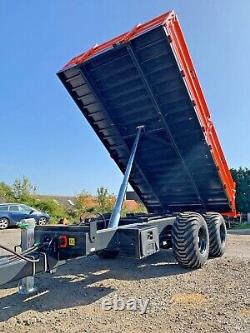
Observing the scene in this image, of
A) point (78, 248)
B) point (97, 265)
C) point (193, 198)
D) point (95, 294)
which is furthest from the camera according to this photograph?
point (193, 198)

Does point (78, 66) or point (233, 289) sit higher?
point (78, 66)

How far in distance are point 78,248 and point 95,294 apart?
90 cm

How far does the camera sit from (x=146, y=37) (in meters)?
5.12

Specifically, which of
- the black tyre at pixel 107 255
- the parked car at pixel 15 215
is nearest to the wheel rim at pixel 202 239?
the black tyre at pixel 107 255

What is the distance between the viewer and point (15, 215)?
16.1m

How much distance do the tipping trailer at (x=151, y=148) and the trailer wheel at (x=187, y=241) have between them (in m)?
0.02

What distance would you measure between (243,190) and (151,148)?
14.4 meters

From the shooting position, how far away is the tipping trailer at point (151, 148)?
4.37m

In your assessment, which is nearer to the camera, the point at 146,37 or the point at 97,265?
the point at 146,37

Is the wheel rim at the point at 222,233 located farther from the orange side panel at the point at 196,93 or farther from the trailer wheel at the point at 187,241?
the trailer wheel at the point at 187,241

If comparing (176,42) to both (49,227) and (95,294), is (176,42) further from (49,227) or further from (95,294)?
(95,294)

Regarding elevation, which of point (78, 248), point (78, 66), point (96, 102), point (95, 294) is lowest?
point (95, 294)

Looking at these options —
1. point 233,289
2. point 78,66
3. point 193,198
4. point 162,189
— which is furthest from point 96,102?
point 233,289

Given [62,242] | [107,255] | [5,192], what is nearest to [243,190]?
[107,255]
